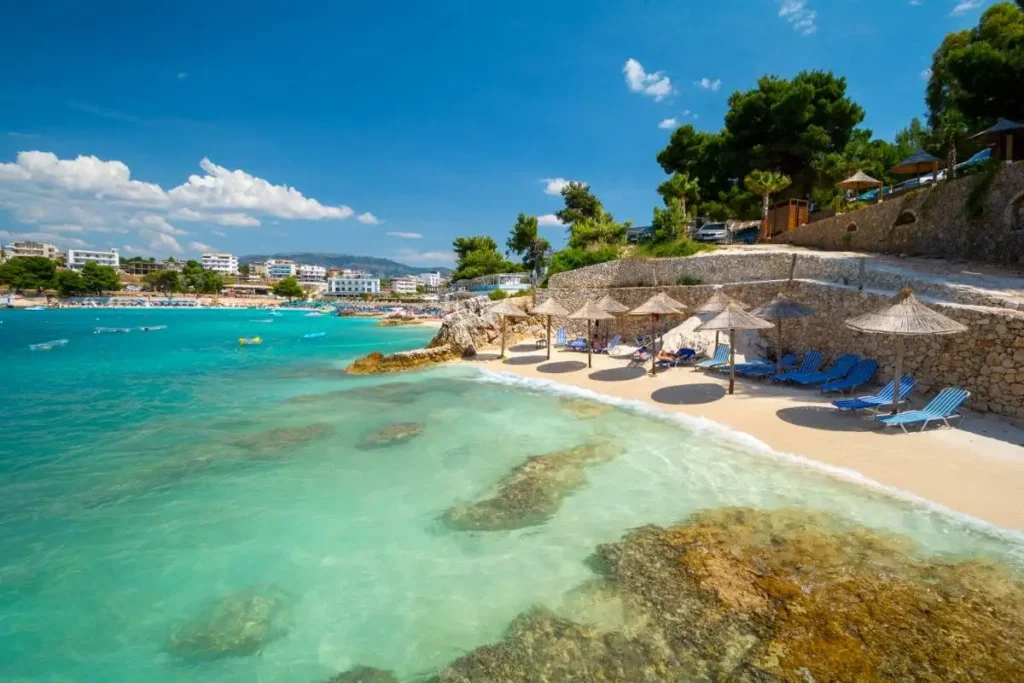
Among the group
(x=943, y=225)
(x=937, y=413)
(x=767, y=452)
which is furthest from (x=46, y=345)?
(x=943, y=225)

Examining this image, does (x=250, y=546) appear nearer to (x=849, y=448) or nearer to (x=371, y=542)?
(x=371, y=542)

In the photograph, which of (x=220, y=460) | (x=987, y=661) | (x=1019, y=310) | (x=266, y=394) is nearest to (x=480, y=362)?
(x=266, y=394)

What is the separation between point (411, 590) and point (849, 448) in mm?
7373

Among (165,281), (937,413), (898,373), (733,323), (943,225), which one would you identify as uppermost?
(165,281)

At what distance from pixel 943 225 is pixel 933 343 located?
9.59 meters

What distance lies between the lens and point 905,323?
8336mm

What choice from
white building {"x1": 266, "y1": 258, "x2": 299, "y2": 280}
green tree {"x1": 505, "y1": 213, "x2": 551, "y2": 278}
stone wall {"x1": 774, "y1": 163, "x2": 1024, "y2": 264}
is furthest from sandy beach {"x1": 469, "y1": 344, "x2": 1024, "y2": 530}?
white building {"x1": 266, "y1": 258, "x2": 299, "y2": 280}

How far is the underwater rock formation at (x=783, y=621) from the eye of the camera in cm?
383

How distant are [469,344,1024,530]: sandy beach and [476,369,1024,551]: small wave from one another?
10 cm

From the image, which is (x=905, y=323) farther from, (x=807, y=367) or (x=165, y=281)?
(x=165, y=281)

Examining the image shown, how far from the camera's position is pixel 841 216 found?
63.9ft

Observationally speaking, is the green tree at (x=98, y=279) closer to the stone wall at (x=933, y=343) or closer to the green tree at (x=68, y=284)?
the green tree at (x=68, y=284)

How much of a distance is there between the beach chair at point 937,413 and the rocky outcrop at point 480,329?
15039 millimetres

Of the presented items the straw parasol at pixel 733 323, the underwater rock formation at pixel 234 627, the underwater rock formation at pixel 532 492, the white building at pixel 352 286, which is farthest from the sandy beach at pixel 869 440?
the white building at pixel 352 286
